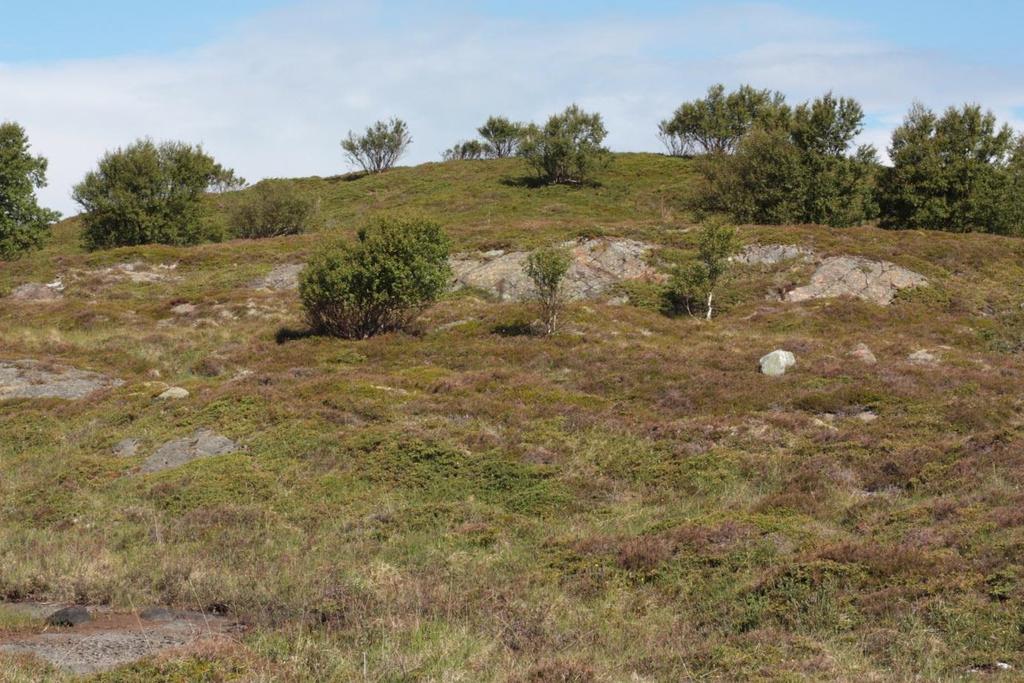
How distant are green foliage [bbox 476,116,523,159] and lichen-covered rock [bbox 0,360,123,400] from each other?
311 feet

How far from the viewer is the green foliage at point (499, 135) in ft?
395

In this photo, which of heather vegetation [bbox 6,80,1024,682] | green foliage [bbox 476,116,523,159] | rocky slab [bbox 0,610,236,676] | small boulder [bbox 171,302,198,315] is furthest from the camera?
green foliage [bbox 476,116,523,159]

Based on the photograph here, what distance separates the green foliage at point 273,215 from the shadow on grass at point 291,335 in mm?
35268

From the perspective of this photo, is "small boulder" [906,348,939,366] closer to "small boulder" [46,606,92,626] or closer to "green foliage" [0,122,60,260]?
"small boulder" [46,606,92,626]

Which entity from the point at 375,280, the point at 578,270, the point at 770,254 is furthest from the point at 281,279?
the point at 770,254

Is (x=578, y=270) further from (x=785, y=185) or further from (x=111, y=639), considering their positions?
(x=111, y=639)

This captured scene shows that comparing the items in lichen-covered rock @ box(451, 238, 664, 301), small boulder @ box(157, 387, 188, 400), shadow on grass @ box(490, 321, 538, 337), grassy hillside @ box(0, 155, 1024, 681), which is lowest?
grassy hillside @ box(0, 155, 1024, 681)

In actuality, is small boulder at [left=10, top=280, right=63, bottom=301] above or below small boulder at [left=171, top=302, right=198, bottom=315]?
above

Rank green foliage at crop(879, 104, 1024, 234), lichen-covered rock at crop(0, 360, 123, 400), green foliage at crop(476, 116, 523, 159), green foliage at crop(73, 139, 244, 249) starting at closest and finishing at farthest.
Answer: lichen-covered rock at crop(0, 360, 123, 400) → green foliage at crop(879, 104, 1024, 234) → green foliage at crop(73, 139, 244, 249) → green foliage at crop(476, 116, 523, 159)

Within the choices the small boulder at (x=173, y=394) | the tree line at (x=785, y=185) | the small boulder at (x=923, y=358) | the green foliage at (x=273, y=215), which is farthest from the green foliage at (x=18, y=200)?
the small boulder at (x=923, y=358)

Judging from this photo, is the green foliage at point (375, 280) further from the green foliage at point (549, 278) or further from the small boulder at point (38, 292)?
the small boulder at point (38, 292)

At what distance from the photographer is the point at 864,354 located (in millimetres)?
28000

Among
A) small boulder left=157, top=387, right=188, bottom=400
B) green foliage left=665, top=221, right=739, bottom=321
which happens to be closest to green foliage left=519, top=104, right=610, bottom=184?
green foliage left=665, top=221, right=739, bottom=321

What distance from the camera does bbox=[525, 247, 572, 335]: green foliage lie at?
33.6 metres
